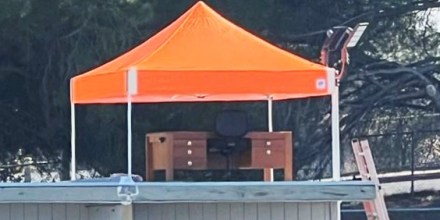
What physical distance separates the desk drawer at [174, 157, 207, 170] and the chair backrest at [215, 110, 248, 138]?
0.31 metres

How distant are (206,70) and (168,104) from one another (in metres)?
8.22

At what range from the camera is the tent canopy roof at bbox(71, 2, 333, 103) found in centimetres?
834

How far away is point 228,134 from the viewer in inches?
362

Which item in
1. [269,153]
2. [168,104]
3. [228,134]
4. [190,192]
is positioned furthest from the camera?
[168,104]

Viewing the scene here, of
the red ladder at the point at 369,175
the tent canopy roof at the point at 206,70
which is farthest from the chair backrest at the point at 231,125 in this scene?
the red ladder at the point at 369,175

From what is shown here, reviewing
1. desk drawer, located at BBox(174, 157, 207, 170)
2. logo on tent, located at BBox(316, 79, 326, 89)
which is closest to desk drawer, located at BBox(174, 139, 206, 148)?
desk drawer, located at BBox(174, 157, 207, 170)

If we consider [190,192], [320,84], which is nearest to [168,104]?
[320,84]

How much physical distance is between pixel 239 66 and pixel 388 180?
36.1 feet

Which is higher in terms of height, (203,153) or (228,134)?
(228,134)

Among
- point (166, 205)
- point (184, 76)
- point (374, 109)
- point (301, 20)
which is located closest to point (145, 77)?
point (184, 76)

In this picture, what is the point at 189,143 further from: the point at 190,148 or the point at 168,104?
the point at 168,104

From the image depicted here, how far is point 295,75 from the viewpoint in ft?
28.1

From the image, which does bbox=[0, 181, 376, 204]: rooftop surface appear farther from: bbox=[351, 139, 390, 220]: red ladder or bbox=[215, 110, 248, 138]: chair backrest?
bbox=[351, 139, 390, 220]: red ladder

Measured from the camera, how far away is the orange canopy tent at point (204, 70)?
833 centimetres
